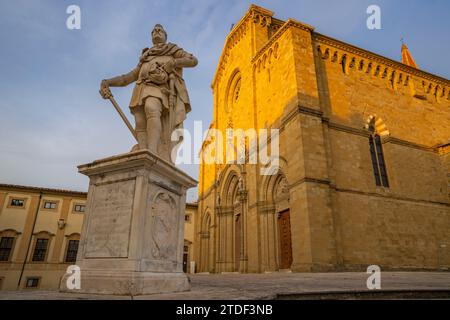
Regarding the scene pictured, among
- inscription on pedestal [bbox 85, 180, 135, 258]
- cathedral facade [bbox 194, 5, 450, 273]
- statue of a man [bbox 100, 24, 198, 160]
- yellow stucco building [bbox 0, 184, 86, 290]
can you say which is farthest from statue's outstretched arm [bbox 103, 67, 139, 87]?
yellow stucco building [bbox 0, 184, 86, 290]

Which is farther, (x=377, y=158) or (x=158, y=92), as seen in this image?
(x=377, y=158)

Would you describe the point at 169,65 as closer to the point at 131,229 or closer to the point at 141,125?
the point at 141,125

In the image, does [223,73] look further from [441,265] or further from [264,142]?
[441,265]

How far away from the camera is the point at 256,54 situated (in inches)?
656

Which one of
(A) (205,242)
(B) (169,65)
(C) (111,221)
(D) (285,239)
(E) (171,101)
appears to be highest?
(B) (169,65)

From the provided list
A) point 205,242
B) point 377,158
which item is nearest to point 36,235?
point 205,242

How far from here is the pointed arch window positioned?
13398 millimetres

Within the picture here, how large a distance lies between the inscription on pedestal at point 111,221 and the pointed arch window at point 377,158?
13.0 m

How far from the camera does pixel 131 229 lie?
123 inches

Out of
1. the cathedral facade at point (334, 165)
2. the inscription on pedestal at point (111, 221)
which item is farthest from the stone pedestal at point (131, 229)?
the cathedral facade at point (334, 165)

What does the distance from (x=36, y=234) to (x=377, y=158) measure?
2622 centimetres

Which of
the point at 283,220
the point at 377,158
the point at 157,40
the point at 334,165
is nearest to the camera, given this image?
the point at 157,40

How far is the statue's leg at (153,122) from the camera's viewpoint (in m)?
3.93

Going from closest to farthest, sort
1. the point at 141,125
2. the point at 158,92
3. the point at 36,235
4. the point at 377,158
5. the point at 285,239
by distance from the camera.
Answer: the point at 158,92
the point at 141,125
the point at 285,239
the point at 377,158
the point at 36,235
